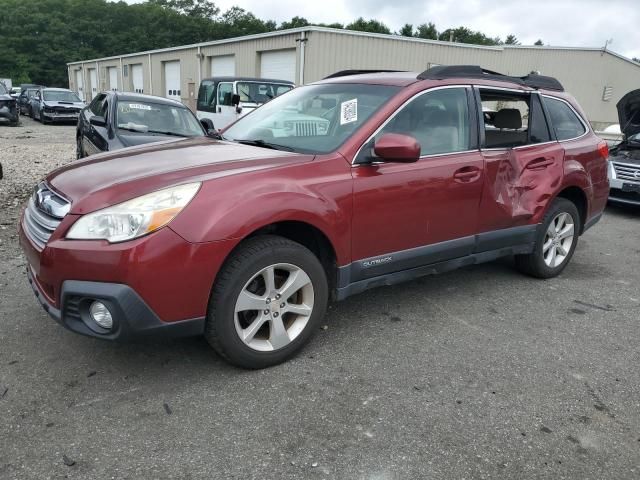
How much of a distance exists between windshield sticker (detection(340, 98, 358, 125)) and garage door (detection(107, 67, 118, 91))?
3857 centimetres

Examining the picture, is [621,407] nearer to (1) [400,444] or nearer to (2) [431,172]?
(1) [400,444]

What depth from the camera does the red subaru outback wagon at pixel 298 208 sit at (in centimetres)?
252

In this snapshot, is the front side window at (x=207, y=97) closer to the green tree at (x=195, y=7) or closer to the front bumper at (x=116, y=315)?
the front bumper at (x=116, y=315)

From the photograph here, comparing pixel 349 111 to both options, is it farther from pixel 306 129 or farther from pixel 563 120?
pixel 563 120

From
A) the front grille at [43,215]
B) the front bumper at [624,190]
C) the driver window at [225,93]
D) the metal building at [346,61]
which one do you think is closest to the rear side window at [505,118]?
the front grille at [43,215]

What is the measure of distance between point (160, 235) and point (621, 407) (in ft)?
8.34

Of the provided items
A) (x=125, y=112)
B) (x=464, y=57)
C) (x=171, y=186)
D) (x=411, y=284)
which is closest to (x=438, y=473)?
(x=171, y=186)

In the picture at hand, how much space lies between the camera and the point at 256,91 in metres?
12.9

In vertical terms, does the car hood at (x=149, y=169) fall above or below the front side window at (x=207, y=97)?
below

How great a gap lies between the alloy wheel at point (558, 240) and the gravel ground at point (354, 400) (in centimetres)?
72

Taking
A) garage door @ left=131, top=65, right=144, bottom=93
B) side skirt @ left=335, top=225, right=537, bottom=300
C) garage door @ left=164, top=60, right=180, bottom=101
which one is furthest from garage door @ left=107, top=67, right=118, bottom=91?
side skirt @ left=335, top=225, right=537, bottom=300

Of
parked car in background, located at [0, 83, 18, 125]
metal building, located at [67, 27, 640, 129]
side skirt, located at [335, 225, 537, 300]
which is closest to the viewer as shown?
side skirt, located at [335, 225, 537, 300]

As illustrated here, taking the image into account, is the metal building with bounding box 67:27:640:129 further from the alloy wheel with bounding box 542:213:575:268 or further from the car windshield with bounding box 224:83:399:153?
the car windshield with bounding box 224:83:399:153

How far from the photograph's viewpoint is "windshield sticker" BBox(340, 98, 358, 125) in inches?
133
